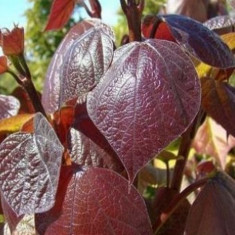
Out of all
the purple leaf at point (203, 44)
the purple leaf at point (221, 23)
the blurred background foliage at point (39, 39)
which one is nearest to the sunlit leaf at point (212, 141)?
the purple leaf at point (221, 23)

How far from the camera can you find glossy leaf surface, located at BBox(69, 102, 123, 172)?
54cm

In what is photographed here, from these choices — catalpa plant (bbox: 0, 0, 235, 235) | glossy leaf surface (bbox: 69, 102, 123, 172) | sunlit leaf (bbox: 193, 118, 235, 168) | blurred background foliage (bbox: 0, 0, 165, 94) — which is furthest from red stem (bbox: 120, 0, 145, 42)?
blurred background foliage (bbox: 0, 0, 165, 94)

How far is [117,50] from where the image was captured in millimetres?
536

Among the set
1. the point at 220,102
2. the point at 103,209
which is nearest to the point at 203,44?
the point at 220,102

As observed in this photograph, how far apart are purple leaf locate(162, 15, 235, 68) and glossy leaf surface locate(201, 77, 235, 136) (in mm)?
57

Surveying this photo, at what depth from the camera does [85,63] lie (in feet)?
1.76

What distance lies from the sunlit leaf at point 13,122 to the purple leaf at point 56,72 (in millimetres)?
26

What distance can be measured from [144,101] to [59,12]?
0.29 meters

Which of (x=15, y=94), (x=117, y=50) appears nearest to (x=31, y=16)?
(x=15, y=94)

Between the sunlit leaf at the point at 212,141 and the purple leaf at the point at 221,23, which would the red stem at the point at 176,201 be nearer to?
the purple leaf at the point at 221,23

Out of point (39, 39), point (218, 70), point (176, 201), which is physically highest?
point (218, 70)

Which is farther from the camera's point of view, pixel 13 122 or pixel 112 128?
pixel 13 122

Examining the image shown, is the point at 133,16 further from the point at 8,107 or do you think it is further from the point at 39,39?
the point at 39,39

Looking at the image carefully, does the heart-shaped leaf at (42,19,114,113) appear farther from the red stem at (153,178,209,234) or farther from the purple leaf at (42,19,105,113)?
the red stem at (153,178,209,234)
